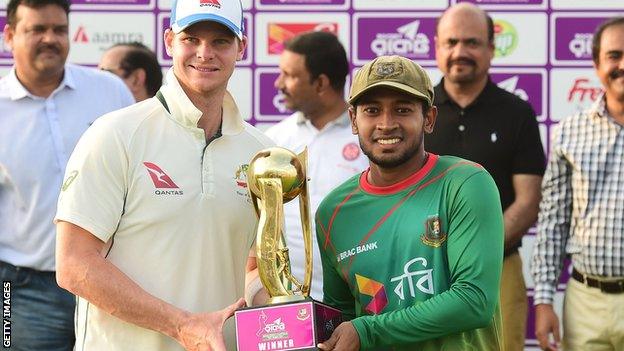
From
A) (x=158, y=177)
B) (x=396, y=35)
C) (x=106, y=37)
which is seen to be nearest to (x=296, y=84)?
(x=396, y=35)

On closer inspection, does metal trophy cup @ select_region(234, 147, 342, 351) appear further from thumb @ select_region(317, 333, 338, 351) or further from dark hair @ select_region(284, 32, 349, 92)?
dark hair @ select_region(284, 32, 349, 92)

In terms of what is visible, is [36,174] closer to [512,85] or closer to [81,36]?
[81,36]

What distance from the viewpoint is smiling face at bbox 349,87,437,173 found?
3.38 metres

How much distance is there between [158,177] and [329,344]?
62 cm

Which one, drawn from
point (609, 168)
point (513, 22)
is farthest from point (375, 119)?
point (513, 22)

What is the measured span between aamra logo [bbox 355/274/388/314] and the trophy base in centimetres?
29

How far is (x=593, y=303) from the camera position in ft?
16.5

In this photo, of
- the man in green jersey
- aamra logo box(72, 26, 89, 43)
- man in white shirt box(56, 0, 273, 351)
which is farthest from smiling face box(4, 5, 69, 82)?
the man in green jersey

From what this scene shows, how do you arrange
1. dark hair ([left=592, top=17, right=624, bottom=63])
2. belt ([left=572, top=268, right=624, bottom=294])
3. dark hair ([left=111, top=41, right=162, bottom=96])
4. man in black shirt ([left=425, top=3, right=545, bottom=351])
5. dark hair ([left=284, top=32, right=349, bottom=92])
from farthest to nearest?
dark hair ([left=111, top=41, right=162, bottom=96]) → dark hair ([left=284, top=32, right=349, bottom=92]) → man in black shirt ([left=425, top=3, right=545, bottom=351]) → dark hair ([left=592, top=17, right=624, bottom=63]) → belt ([left=572, top=268, right=624, bottom=294])

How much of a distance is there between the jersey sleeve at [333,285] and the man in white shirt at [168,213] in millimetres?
195

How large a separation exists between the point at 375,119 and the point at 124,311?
84 cm

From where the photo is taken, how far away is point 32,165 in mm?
5070

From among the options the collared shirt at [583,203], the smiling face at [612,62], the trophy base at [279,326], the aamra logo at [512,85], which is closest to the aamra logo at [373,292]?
the trophy base at [279,326]

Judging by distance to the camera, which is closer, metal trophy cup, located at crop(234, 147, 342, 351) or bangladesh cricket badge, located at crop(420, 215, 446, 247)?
metal trophy cup, located at crop(234, 147, 342, 351)
